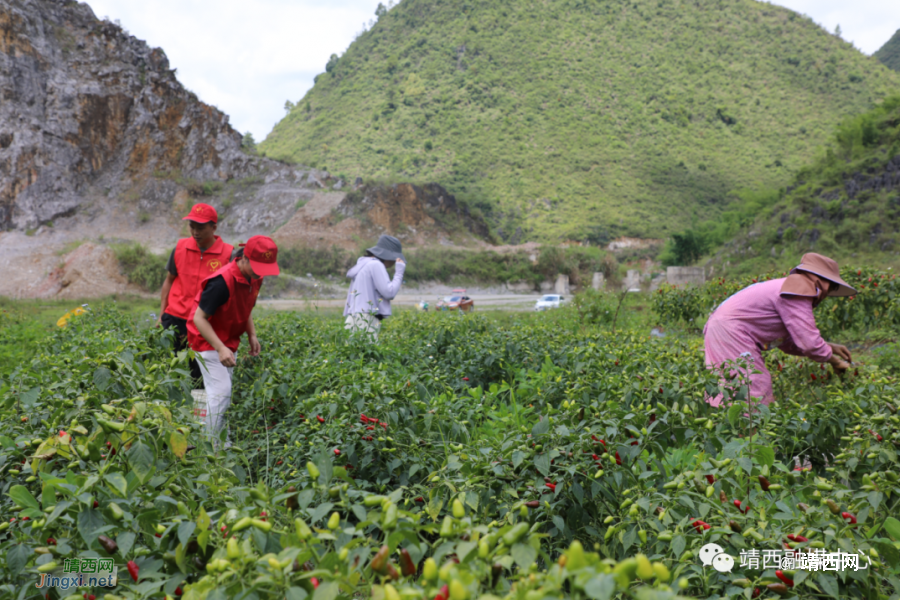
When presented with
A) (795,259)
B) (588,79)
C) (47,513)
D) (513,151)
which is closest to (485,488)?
(47,513)

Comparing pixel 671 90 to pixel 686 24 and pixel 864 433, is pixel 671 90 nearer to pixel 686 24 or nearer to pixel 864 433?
pixel 686 24

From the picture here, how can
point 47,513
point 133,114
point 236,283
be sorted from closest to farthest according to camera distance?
point 47,513, point 236,283, point 133,114

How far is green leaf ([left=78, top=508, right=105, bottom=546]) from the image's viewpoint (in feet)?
3.69

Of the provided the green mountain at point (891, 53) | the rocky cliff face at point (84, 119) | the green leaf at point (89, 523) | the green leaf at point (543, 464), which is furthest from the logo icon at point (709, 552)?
the green mountain at point (891, 53)

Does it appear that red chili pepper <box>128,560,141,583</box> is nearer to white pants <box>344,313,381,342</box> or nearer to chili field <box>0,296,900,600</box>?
chili field <box>0,296,900,600</box>

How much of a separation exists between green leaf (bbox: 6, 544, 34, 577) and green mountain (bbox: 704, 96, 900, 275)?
1904 cm

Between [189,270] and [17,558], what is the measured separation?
116 inches

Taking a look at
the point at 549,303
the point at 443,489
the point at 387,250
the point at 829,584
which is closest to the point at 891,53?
the point at 549,303

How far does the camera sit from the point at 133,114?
37062 mm

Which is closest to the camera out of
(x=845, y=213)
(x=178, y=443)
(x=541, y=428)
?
(x=178, y=443)

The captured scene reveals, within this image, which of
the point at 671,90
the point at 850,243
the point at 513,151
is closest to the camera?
the point at 850,243

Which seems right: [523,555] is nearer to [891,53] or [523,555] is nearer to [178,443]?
[178,443]

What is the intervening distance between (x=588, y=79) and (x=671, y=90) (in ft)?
41.4

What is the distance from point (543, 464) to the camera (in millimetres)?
1800
